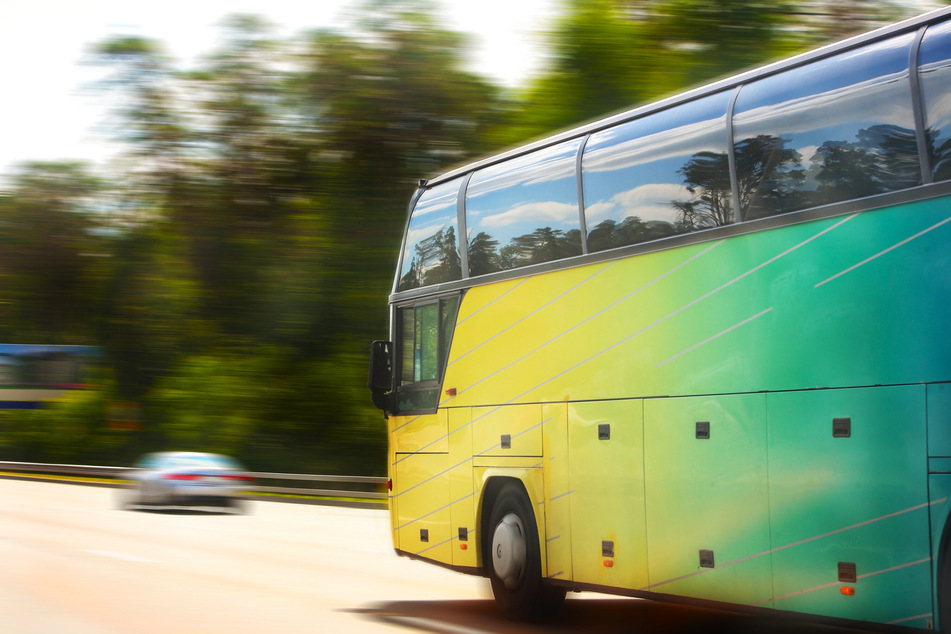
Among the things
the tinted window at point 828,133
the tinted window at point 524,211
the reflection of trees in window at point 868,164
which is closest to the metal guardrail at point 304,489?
the tinted window at point 524,211

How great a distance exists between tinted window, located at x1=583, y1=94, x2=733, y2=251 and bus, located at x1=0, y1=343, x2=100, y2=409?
43.9m

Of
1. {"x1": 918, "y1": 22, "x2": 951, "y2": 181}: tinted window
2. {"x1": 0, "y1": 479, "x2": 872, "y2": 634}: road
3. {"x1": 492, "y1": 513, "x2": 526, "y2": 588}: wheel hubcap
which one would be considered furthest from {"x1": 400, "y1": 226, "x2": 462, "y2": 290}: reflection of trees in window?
{"x1": 918, "y1": 22, "x2": 951, "y2": 181}: tinted window

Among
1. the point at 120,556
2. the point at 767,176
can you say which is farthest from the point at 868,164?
the point at 120,556

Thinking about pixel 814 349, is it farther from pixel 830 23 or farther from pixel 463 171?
pixel 830 23

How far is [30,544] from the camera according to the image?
1653 cm

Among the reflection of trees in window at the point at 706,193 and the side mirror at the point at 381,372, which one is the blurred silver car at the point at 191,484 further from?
the reflection of trees in window at the point at 706,193

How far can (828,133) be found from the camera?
6648mm

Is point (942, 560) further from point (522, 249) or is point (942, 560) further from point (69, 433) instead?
point (69, 433)

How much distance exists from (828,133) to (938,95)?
2.59 ft

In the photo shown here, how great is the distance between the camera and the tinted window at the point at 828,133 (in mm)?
6215

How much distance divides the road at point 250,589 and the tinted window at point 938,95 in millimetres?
4155

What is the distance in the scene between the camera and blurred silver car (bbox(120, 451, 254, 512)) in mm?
23578

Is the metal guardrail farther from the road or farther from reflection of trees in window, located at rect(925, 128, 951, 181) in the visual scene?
reflection of trees in window, located at rect(925, 128, 951, 181)

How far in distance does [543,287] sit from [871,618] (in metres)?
4.02
